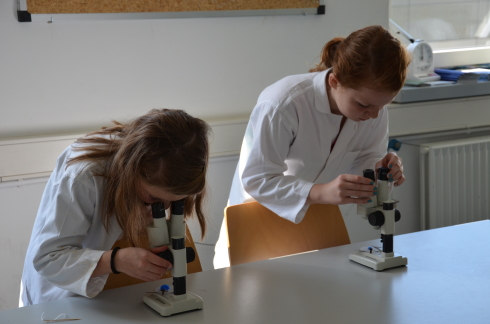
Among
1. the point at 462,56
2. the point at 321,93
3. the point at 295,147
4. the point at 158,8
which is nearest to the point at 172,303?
the point at 295,147

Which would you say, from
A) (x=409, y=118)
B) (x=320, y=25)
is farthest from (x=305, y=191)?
(x=409, y=118)

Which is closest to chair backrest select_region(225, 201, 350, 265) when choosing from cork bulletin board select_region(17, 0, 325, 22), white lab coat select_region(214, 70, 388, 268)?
white lab coat select_region(214, 70, 388, 268)

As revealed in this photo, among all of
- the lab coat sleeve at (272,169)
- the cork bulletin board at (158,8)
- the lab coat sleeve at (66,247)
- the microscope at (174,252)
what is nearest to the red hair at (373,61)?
the lab coat sleeve at (272,169)

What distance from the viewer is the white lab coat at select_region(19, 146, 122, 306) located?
130 centimetres

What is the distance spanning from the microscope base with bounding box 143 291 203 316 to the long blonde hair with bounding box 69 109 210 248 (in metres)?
0.18

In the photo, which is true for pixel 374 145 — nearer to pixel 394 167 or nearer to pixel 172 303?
pixel 394 167

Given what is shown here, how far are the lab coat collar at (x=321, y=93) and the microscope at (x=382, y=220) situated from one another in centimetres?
38

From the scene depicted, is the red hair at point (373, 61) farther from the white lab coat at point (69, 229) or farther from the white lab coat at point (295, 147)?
the white lab coat at point (69, 229)

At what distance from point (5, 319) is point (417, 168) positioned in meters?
2.53

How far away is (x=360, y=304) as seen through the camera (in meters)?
1.32

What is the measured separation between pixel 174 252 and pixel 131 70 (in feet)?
4.45

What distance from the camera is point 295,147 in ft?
6.22

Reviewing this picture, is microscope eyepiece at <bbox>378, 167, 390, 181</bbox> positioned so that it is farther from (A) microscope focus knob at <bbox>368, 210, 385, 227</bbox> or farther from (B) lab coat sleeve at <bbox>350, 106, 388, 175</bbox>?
(B) lab coat sleeve at <bbox>350, 106, 388, 175</bbox>

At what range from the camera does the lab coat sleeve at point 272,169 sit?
176cm
